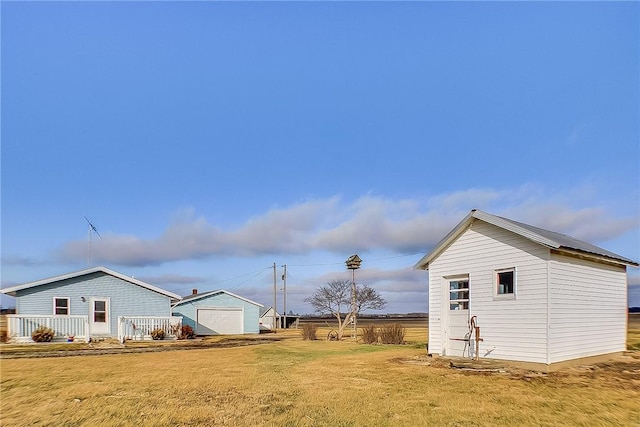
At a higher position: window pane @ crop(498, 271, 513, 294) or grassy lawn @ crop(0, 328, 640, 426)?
window pane @ crop(498, 271, 513, 294)

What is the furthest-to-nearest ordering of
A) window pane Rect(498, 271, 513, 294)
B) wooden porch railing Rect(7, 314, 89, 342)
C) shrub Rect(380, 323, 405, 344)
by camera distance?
wooden porch railing Rect(7, 314, 89, 342) < shrub Rect(380, 323, 405, 344) < window pane Rect(498, 271, 513, 294)

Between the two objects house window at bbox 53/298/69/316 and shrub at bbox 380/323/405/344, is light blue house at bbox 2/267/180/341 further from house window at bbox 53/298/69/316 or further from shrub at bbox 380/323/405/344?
shrub at bbox 380/323/405/344

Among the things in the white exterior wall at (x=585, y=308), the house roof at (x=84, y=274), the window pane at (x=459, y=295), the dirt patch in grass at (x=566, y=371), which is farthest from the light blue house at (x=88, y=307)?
the white exterior wall at (x=585, y=308)

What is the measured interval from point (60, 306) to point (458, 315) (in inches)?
892

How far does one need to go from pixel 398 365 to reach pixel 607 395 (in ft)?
18.3

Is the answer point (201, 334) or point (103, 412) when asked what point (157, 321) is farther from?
point (103, 412)

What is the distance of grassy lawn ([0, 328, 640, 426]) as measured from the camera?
706 centimetres

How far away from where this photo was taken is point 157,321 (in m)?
26.3

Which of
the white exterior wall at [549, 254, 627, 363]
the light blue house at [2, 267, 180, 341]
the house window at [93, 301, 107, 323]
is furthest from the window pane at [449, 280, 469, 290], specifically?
the house window at [93, 301, 107, 323]

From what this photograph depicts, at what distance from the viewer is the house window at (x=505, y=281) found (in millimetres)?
12539

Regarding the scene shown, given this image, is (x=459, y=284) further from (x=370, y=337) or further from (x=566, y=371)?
(x=370, y=337)

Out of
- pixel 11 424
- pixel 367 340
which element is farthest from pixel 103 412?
pixel 367 340

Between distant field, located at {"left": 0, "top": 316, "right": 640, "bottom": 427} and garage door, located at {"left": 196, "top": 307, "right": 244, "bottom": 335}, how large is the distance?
22010 mm

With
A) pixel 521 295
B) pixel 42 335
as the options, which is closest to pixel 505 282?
pixel 521 295
